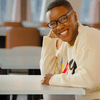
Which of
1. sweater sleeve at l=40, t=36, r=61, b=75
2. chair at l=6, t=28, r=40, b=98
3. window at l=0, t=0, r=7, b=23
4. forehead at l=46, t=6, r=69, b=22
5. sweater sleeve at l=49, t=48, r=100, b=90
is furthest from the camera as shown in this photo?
window at l=0, t=0, r=7, b=23

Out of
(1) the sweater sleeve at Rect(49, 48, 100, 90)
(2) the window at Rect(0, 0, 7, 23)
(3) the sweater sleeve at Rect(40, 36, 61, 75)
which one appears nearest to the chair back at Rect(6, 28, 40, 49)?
(3) the sweater sleeve at Rect(40, 36, 61, 75)

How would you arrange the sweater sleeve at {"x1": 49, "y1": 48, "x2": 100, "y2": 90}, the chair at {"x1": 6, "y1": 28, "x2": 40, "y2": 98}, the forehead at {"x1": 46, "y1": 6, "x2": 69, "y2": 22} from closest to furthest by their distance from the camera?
the sweater sleeve at {"x1": 49, "y1": 48, "x2": 100, "y2": 90} < the forehead at {"x1": 46, "y1": 6, "x2": 69, "y2": 22} < the chair at {"x1": 6, "y1": 28, "x2": 40, "y2": 98}

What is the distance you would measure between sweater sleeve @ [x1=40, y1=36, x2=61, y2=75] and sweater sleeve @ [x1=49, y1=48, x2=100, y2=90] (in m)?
0.38

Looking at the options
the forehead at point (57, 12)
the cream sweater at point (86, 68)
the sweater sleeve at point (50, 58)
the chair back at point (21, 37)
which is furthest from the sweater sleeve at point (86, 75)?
the chair back at point (21, 37)

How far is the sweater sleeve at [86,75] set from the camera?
0.81 m

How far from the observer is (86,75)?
81 cm

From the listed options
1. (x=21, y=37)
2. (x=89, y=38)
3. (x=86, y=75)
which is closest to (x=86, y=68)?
(x=86, y=75)

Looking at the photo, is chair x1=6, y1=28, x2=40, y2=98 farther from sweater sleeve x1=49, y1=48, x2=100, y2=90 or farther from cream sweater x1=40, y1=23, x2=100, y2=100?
sweater sleeve x1=49, y1=48, x2=100, y2=90

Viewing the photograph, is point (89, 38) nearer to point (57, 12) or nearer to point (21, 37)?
point (57, 12)

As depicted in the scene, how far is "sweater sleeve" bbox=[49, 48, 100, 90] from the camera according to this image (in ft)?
2.67

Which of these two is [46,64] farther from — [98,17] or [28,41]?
[98,17]

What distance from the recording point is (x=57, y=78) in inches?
34.4

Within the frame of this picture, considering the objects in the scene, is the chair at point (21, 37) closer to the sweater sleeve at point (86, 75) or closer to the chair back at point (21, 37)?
the chair back at point (21, 37)

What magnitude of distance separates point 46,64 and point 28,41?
2232 millimetres
